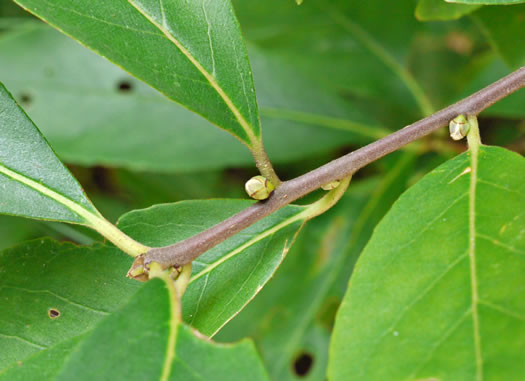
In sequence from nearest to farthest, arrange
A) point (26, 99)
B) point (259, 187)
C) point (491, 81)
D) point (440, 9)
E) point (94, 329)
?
point (94, 329) → point (259, 187) → point (440, 9) → point (491, 81) → point (26, 99)

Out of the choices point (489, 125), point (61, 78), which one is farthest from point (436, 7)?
point (61, 78)

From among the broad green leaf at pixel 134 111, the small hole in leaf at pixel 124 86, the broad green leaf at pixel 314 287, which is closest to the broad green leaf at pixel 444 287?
the broad green leaf at pixel 314 287

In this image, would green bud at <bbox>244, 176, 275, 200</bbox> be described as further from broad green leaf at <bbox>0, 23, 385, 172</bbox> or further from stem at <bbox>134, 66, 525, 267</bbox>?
broad green leaf at <bbox>0, 23, 385, 172</bbox>

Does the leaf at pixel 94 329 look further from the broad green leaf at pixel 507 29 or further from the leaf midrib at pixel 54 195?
the broad green leaf at pixel 507 29

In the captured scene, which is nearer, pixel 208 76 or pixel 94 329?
pixel 94 329

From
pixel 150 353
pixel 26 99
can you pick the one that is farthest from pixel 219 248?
pixel 26 99

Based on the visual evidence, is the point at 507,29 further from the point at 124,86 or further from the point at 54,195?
the point at 124,86
